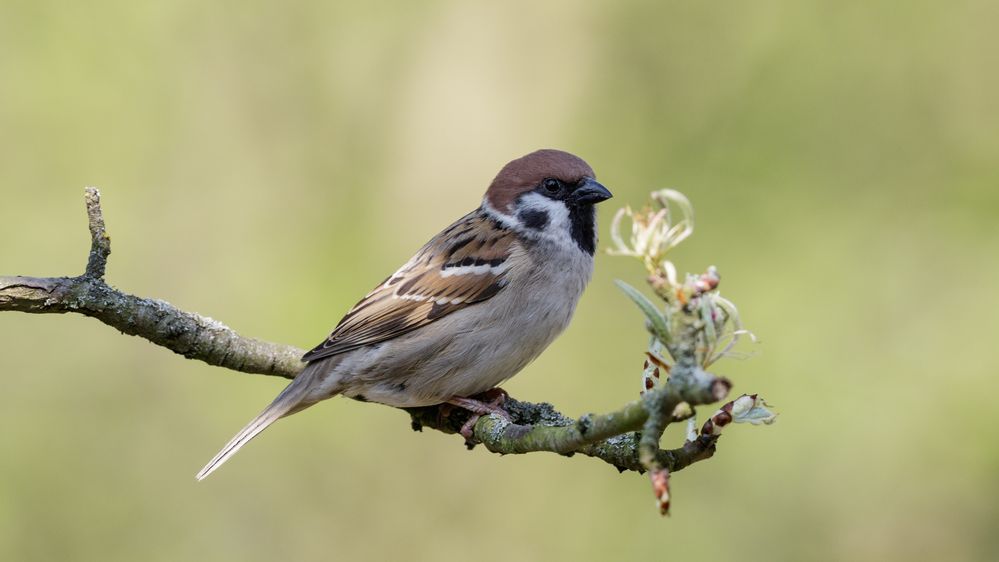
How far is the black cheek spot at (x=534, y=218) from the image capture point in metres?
3.16

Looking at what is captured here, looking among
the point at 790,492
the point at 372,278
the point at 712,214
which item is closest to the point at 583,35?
the point at 712,214

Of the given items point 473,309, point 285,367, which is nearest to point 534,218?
point 473,309

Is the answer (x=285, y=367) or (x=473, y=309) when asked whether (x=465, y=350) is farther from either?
(x=285, y=367)

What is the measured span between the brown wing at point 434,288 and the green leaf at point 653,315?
1.59 meters

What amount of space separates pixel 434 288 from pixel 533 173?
1.53 ft

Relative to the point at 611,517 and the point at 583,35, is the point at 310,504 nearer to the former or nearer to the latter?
the point at 611,517

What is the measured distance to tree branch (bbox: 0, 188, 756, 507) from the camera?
142 cm

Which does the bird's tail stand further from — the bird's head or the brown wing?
the bird's head

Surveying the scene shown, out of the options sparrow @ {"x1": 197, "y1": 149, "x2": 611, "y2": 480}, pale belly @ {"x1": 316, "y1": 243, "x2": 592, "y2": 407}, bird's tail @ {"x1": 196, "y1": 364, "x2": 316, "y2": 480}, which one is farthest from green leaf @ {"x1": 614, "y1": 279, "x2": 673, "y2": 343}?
bird's tail @ {"x1": 196, "y1": 364, "x2": 316, "y2": 480}

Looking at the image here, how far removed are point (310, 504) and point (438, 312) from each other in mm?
1288

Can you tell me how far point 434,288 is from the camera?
10.3 feet

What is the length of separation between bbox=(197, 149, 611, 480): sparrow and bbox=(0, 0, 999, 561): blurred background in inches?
38.7

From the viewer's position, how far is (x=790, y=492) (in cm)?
370

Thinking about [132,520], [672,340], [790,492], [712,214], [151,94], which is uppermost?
[151,94]
